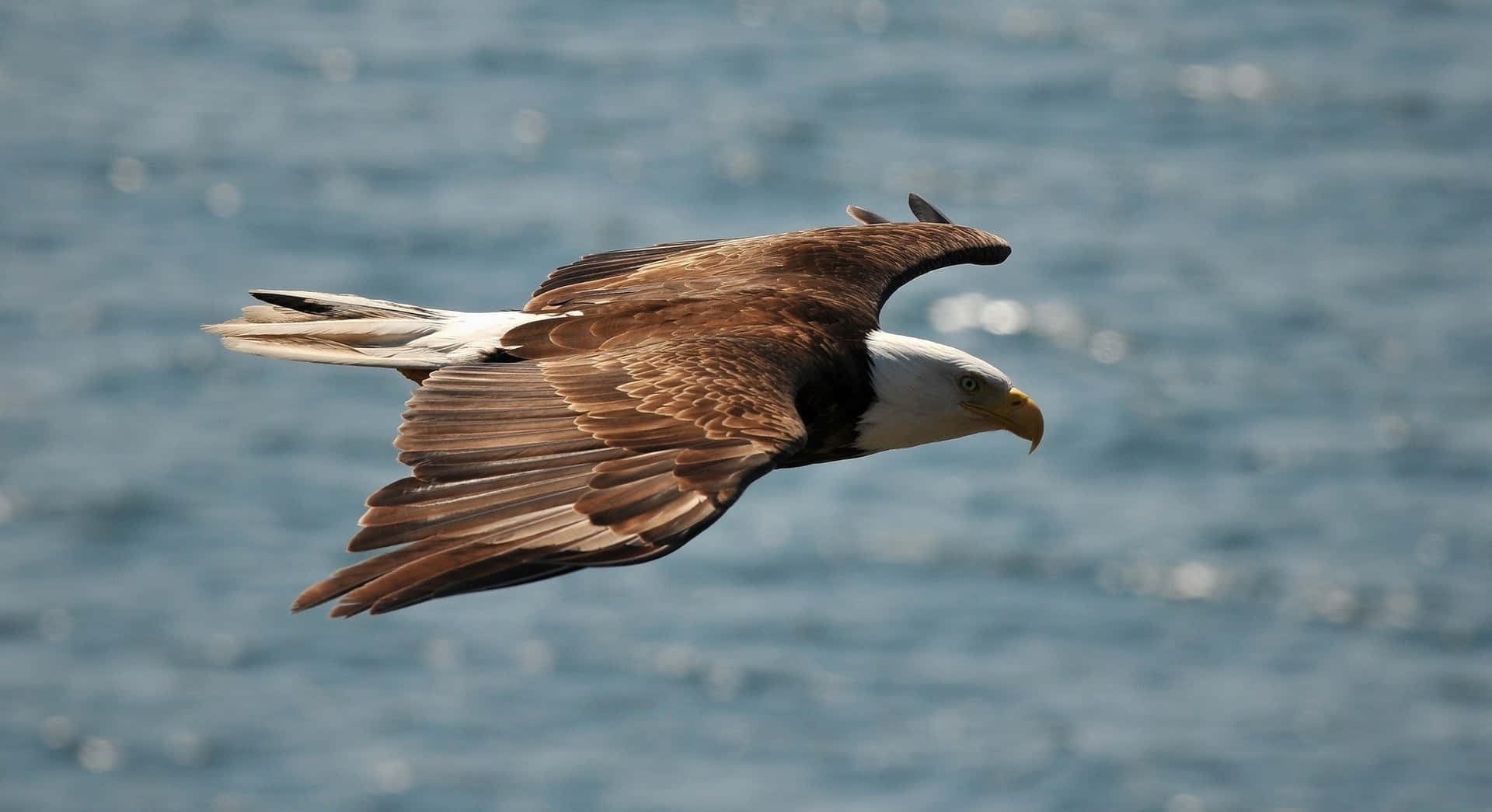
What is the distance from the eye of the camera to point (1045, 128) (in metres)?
48.3

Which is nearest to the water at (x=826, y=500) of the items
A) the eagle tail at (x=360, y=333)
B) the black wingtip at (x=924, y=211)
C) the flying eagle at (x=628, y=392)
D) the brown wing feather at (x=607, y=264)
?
the black wingtip at (x=924, y=211)

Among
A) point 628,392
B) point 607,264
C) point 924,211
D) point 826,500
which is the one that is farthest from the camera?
point 826,500

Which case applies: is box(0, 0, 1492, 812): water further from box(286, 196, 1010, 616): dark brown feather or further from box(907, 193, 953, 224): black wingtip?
box(286, 196, 1010, 616): dark brown feather

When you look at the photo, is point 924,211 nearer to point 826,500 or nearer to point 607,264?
point 607,264

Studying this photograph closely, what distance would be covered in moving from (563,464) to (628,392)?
669 mm

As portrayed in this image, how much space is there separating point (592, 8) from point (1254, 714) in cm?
2524

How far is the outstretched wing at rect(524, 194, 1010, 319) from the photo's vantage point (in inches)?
374

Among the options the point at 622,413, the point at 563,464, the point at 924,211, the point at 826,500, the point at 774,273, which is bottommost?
the point at 563,464

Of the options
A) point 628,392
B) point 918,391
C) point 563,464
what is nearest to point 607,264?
point 918,391

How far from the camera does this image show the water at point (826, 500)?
38281 millimetres

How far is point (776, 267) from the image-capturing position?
9930 millimetres

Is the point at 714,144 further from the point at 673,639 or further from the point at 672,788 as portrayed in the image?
the point at 672,788

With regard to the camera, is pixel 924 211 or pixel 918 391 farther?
pixel 924 211

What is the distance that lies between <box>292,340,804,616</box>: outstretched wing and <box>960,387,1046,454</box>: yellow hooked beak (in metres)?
1.43
